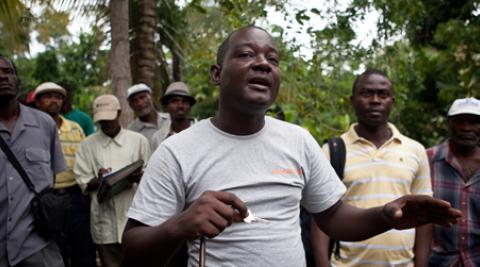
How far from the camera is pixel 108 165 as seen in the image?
5035mm

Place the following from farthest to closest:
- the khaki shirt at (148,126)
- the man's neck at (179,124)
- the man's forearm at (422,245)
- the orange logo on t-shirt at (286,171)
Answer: the khaki shirt at (148,126) → the man's neck at (179,124) → the man's forearm at (422,245) → the orange logo on t-shirt at (286,171)

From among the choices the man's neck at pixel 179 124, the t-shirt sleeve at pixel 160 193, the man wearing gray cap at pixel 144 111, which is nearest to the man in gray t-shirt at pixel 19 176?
the man's neck at pixel 179 124

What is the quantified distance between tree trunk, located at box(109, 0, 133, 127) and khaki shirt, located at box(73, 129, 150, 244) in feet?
5.36

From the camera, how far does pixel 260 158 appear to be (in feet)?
6.85

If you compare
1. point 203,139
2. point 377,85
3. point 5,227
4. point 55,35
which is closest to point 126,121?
point 5,227

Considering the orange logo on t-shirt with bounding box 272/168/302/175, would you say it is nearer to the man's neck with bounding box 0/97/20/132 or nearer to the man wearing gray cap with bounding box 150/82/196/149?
the man's neck with bounding box 0/97/20/132

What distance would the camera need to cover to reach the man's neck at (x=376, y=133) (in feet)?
11.9

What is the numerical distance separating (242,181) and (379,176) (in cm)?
165

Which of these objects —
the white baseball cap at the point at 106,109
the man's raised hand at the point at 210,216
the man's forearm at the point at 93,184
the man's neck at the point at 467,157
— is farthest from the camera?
the white baseball cap at the point at 106,109

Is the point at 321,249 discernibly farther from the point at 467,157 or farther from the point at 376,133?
the point at 467,157

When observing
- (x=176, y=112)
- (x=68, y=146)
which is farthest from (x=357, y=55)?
(x=68, y=146)

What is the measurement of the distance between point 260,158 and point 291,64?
416 centimetres

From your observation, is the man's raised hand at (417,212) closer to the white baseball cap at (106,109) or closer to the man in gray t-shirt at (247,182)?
the man in gray t-shirt at (247,182)

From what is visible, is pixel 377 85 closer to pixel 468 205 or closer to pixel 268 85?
pixel 468 205
